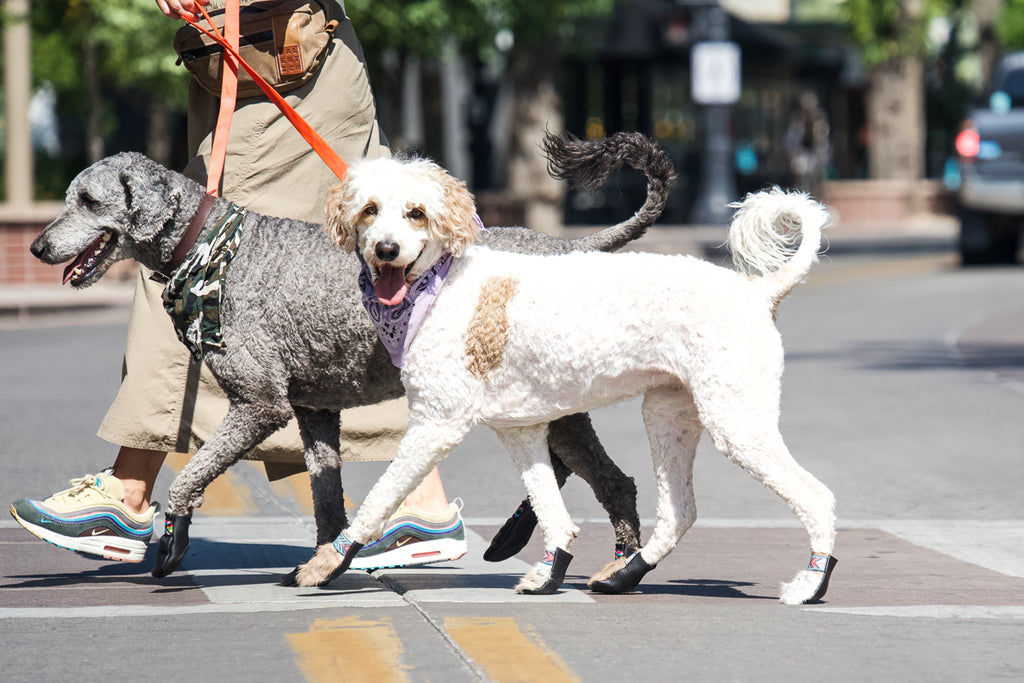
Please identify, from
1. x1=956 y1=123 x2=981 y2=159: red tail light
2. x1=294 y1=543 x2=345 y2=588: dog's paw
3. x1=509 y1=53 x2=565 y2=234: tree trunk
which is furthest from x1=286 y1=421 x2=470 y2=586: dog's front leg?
x1=509 y1=53 x2=565 y2=234: tree trunk

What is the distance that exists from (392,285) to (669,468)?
38.6 inches

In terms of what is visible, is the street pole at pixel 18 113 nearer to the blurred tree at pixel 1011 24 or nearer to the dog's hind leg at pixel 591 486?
the dog's hind leg at pixel 591 486

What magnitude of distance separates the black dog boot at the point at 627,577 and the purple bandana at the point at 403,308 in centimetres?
89

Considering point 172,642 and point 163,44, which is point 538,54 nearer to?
point 163,44

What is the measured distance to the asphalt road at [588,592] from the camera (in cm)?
434

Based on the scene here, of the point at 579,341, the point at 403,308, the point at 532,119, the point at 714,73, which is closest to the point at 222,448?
the point at 403,308

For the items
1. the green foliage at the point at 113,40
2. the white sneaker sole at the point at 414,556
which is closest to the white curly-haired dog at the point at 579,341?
the white sneaker sole at the point at 414,556

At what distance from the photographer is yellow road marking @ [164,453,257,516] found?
696cm

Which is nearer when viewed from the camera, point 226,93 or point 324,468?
point 324,468

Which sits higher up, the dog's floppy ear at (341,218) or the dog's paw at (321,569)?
the dog's floppy ear at (341,218)

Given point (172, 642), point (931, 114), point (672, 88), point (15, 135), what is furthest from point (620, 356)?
point (931, 114)

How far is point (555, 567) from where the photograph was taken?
5.11 m

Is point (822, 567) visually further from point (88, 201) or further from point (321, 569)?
point (88, 201)

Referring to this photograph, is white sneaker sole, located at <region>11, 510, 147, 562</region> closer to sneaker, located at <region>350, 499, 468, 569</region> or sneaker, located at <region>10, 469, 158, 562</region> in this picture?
sneaker, located at <region>10, 469, 158, 562</region>
